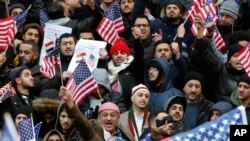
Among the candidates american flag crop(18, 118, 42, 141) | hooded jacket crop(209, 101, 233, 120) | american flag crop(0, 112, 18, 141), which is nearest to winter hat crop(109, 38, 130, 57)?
hooded jacket crop(209, 101, 233, 120)

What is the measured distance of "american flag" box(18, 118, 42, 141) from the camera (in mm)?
18500

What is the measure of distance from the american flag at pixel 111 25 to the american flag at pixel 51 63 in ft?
4.10

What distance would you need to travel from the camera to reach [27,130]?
1858cm

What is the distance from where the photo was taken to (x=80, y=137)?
722 inches

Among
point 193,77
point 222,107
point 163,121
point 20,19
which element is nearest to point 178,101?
point 193,77

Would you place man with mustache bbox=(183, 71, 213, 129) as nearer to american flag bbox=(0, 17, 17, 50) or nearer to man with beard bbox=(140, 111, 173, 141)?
man with beard bbox=(140, 111, 173, 141)

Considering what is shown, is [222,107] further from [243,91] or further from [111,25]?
[111,25]

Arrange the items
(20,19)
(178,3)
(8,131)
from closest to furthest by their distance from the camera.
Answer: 1. (8,131)
2. (178,3)
3. (20,19)

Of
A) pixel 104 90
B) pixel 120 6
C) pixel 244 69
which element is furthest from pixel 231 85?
pixel 120 6

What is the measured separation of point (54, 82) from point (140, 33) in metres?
1.67

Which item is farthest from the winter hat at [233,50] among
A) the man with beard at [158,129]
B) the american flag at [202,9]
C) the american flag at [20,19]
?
the american flag at [20,19]

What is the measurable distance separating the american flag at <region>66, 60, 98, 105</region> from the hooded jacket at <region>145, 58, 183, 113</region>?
2.69 ft

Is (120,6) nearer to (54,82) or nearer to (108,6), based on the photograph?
(108,6)

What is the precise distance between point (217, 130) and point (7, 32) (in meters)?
7.61
